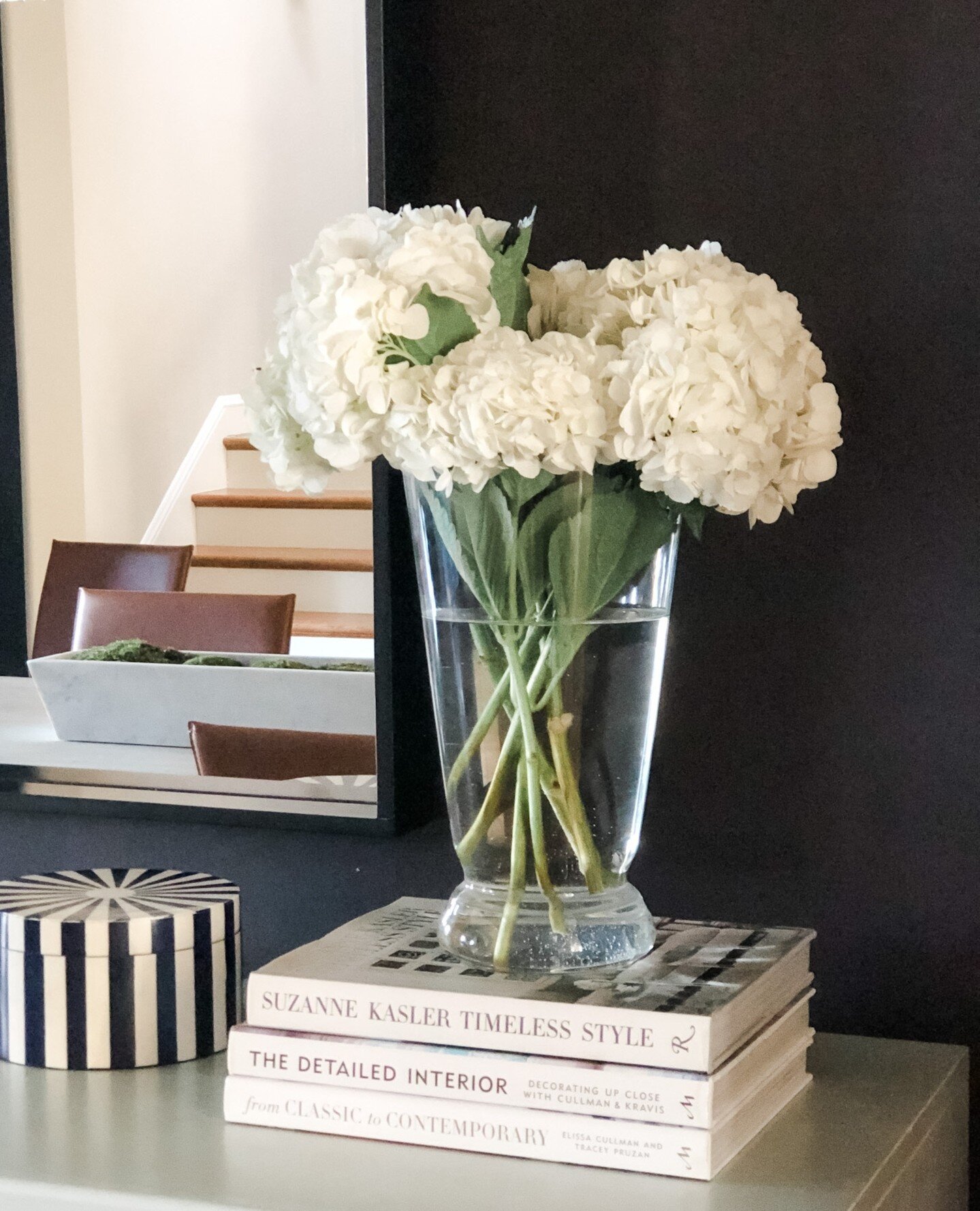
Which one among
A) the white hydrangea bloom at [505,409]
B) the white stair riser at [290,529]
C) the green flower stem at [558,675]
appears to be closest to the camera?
the white hydrangea bloom at [505,409]

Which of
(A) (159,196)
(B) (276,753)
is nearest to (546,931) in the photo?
(B) (276,753)

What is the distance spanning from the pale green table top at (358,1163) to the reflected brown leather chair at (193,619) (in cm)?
36

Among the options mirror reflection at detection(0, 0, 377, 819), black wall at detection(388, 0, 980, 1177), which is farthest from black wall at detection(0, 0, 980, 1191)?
mirror reflection at detection(0, 0, 377, 819)

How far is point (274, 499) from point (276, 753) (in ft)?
0.71

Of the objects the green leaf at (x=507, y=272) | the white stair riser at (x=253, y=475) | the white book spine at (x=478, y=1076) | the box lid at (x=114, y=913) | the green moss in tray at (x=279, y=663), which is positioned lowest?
Result: the white book spine at (x=478, y=1076)

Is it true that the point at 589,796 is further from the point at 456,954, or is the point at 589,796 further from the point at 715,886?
the point at 715,886

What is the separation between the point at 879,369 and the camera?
44.1 inches

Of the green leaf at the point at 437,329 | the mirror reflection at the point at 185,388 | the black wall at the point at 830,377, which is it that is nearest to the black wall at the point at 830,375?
the black wall at the point at 830,377

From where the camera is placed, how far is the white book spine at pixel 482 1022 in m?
0.87

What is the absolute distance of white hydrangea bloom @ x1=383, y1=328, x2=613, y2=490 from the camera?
84 centimetres

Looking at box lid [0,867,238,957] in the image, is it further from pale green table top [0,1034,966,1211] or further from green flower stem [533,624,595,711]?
green flower stem [533,624,595,711]

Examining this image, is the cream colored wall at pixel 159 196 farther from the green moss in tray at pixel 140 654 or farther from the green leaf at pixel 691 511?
the green leaf at pixel 691 511

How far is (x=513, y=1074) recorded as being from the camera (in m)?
0.90

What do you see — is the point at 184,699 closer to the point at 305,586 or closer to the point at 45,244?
the point at 305,586
